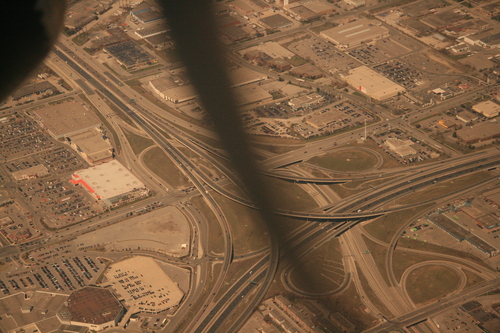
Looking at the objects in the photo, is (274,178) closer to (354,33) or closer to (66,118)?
(66,118)

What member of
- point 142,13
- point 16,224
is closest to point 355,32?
point 142,13

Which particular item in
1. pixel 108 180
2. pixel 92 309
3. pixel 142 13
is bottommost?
pixel 108 180

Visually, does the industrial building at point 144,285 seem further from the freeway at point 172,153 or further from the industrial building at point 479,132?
the industrial building at point 479,132

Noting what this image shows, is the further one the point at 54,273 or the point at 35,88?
the point at 35,88

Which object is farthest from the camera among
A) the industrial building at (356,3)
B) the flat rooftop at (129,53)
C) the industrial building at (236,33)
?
the industrial building at (356,3)

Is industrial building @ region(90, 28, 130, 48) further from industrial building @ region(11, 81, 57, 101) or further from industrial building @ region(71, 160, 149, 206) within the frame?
industrial building @ region(71, 160, 149, 206)

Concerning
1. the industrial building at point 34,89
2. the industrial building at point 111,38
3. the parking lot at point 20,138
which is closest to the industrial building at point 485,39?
the industrial building at point 111,38

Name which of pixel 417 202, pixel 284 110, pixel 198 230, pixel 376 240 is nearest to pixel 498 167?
pixel 417 202
